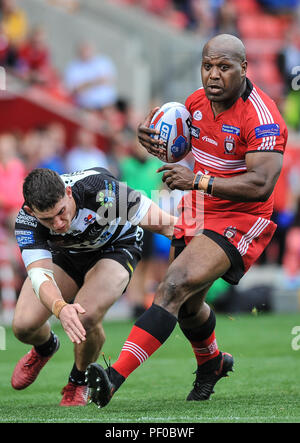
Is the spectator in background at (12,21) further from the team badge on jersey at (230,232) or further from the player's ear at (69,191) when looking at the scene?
the team badge on jersey at (230,232)

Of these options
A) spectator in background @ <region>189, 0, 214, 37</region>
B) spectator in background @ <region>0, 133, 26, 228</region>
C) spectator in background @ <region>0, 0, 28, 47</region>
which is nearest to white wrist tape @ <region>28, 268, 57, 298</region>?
spectator in background @ <region>0, 133, 26, 228</region>

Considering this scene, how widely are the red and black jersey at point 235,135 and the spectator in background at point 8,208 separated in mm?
5802

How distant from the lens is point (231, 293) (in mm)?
12281

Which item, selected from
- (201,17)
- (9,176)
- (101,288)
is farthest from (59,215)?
(201,17)

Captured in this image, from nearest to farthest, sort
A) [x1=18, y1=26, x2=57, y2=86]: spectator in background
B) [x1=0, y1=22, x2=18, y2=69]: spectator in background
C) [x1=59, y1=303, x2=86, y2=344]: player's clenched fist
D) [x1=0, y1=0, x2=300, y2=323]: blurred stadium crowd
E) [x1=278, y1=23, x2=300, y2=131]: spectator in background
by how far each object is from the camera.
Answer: [x1=59, y1=303, x2=86, y2=344]: player's clenched fist < [x1=0, y1=0, x2=300, y2=323]: blurred stadium crowd < [x1=0, y1=22, x2=18, y2=69]: spectator in background < [x1=18, y1=26, x2=57, y2=86]: spectator in background < [x1=278, y1=23, x2=300, y2=131]: spectator in background

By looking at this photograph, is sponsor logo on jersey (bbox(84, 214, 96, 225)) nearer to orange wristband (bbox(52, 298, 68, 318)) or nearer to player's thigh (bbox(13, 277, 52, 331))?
player's thigh (bbox(13, 277, 52, 331))

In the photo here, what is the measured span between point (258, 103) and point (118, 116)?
990 cm

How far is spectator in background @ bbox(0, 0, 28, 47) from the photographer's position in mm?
14828

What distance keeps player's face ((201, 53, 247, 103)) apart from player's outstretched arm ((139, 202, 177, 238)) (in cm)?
95

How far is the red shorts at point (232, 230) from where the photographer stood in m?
5.74

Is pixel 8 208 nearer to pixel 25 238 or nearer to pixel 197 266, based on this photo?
pixel 25 238

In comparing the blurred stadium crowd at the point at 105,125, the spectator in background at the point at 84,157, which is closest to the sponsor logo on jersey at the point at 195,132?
the blurred stadium crowd at the point at 105,125

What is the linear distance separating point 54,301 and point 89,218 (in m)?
0.82
